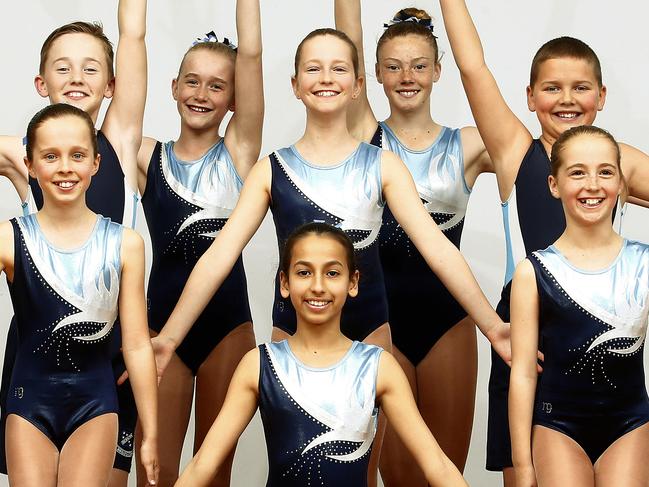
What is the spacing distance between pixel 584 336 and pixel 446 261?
0.47 meters

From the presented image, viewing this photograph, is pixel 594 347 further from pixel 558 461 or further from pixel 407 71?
pixel 407 71

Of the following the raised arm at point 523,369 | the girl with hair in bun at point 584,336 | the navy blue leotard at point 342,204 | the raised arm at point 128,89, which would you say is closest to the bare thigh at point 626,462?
the girl with hair in bun at point 584,336

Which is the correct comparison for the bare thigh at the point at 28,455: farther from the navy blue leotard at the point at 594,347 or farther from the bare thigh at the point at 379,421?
the navy blue leotard at the point at 594,347

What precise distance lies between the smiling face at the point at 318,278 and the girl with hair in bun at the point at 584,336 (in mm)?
416

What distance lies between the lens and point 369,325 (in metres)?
3.78

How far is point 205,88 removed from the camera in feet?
13.7

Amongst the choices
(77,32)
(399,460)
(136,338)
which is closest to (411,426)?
(136,338)

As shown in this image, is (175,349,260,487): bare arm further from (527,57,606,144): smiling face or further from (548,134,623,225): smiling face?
(527,57,606,144): smiling face

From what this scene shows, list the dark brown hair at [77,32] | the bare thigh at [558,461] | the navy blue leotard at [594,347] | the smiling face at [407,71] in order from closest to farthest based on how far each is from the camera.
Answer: the bare thigh at [558,461] → the navy blue leotard at [594,347] → the dark brown hair at [77,32] → the smiling face at [407,71]

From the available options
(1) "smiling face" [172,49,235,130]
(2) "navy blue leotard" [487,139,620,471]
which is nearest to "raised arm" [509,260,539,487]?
(2) "navy blue leotard" [487,139,620,471]

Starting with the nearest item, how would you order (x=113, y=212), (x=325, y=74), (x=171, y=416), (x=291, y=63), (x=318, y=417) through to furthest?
1. (x=318, y=417)
2. (x=325, y=74)
3. (x=113, y=212)
4. (x=171, y=416)
5. (x=291, y=63)

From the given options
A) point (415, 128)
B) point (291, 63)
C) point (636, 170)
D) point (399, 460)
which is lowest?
point (399, 460)

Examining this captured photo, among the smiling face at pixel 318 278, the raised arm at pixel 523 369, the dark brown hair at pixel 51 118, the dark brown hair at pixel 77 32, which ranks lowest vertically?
the raised arm at pixel 523 369

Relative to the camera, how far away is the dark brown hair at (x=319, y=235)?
340cm
